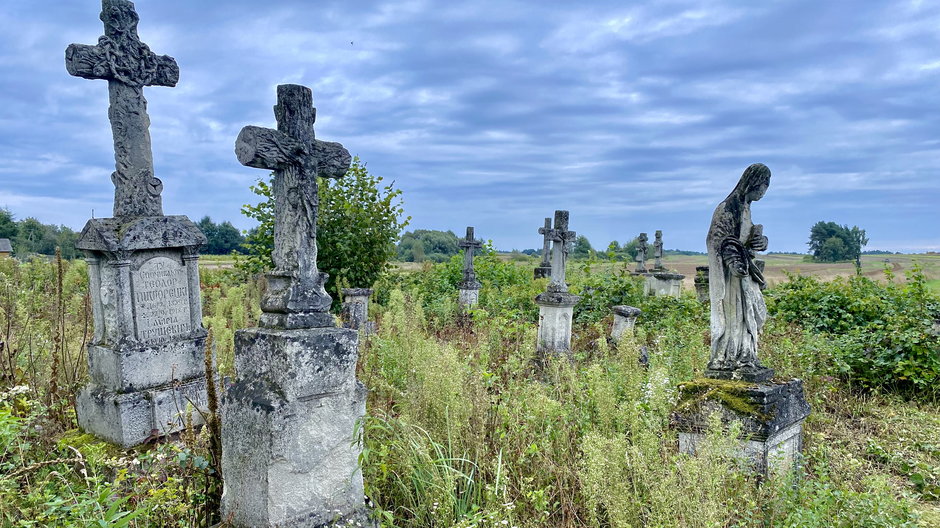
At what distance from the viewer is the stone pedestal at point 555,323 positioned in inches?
356

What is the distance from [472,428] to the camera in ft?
13.5

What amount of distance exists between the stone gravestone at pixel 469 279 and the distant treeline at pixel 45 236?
5.60 m

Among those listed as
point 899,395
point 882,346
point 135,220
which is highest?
point 135,220

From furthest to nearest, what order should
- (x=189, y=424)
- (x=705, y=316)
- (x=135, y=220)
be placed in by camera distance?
(x=705, y=316), (x=135, y=220), (x=189, y=424)

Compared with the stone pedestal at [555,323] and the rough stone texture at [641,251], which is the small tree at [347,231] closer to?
the stone pedestal at [555,323]

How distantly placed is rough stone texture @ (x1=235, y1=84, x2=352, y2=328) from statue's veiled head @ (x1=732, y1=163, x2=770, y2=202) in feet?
11.6

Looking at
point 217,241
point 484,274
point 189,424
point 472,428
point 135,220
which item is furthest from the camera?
point 217,241

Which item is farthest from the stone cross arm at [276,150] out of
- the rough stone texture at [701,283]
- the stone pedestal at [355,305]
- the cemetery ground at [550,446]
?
the rough stone texture at [701,283]

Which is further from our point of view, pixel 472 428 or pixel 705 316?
pixel 705 316

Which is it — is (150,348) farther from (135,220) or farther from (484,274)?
(484,274)

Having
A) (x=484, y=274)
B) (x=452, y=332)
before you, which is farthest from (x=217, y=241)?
(x=452, y=332)

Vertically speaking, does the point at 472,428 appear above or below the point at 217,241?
below

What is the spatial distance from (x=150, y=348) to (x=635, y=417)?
448 cm

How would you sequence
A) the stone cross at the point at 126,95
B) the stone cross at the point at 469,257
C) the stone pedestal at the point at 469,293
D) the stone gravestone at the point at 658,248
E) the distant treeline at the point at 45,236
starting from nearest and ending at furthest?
the stone cross at the point at 126,95
the stone pedestal at the point at 469,293
the stone cross at the point at 469,257
the distant treeline at the point at 45,236
the stone gravestone at the point at 658,248
